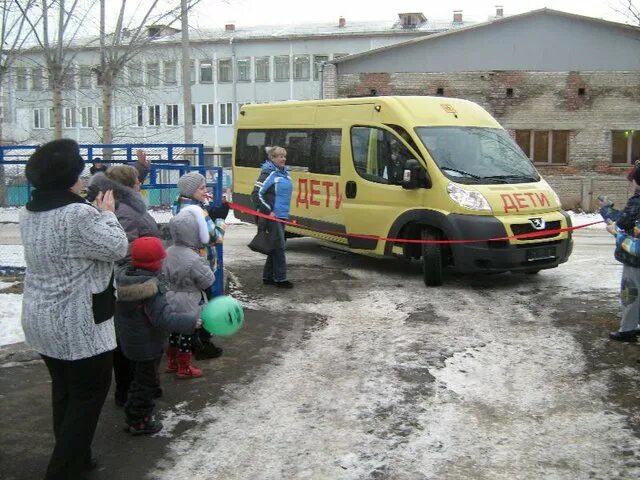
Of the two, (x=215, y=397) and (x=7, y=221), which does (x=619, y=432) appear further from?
(x=7, y=221)

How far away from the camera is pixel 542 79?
2653 centimetres

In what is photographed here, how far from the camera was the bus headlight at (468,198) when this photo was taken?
886 centimetres

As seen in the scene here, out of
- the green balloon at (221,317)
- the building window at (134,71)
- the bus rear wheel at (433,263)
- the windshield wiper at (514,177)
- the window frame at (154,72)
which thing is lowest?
the bus rear wheel at (433,263)

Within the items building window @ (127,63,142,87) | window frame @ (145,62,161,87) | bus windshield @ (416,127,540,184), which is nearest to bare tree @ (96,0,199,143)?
building window @ (127,63,142,87)

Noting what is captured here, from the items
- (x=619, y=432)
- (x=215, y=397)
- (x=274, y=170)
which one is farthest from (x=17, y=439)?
(x=274, y=170)

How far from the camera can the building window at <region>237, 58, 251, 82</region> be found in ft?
168

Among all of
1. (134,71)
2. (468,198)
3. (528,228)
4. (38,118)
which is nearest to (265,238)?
(468,198)

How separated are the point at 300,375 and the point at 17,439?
2183 mm

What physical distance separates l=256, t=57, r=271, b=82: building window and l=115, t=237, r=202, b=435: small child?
48.0 m

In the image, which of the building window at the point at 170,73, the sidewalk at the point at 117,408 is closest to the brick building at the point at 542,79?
the sidewalk at the point at 117,408

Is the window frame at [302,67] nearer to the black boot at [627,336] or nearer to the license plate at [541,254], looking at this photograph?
the license plate at [541,254]

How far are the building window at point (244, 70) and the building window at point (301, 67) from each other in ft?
10.9

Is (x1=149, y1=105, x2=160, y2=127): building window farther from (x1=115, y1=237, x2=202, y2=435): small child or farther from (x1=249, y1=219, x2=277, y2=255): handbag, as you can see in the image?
(x1=115, y1=237, x2=202, y2=435): small child

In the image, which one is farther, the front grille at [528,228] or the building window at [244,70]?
the building window at [244,70]
